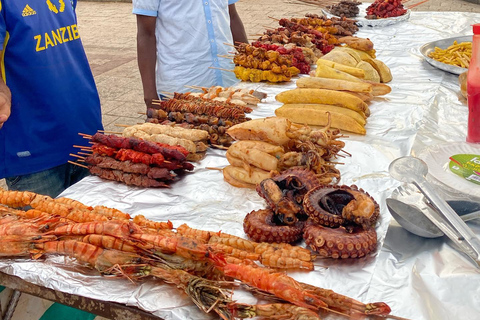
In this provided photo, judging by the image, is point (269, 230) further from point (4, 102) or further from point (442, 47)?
point (442, 47)

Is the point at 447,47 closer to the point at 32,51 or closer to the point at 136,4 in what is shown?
the point at 136,4

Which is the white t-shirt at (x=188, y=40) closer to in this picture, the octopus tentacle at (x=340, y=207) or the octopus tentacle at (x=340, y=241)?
the octopus tentacle at (x=340, y=207)

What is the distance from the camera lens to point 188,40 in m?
4.51

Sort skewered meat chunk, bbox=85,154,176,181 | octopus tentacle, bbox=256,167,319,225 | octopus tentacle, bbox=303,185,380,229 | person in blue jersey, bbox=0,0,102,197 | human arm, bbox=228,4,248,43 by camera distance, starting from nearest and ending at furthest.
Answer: octopus tentacle, bbox=303,185,380,229 < octopus tentacle, bbox=256,167,319,225 < skewered meat chunk, bbox=85,154,176,181 < person in blue jersey, bbox=0,0,102,197 < human arm, bbox=228,4,248,43

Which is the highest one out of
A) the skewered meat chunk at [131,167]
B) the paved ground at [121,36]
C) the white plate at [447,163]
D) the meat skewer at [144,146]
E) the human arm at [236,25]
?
the human arm at [236,25]

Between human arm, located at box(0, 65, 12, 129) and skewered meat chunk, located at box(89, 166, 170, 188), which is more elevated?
human arm, located at box(0, 65, 12, 129)

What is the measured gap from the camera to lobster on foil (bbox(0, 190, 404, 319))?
5.70ft

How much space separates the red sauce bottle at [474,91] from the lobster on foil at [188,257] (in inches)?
71.6

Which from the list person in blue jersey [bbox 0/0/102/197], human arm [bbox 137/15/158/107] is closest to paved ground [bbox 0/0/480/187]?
human arm [bbox 137/15/158/107]

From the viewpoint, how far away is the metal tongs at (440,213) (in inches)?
75.4

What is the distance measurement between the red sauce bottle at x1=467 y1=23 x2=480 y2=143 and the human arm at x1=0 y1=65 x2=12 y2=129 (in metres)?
3.13

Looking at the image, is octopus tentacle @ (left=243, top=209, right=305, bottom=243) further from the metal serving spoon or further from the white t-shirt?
the white t-shirt

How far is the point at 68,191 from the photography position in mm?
2885

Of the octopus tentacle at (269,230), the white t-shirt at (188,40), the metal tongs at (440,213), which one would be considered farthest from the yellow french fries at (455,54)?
the octopus tentacle at (269,230)
